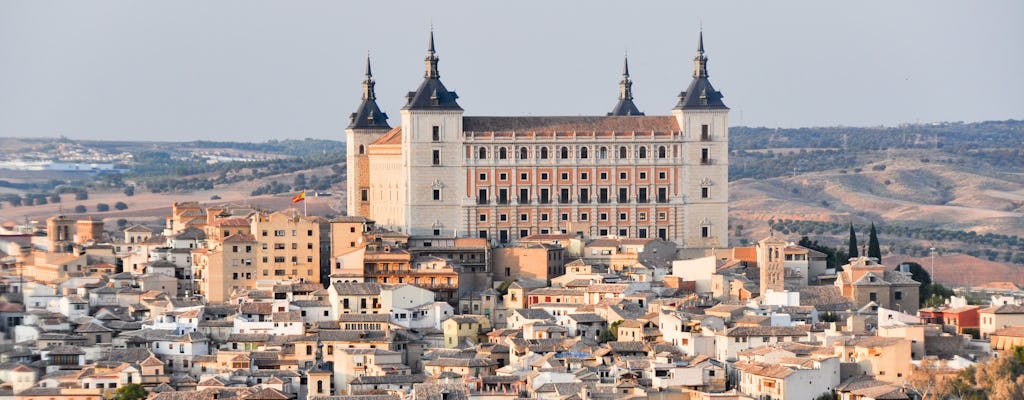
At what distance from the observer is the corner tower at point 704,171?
87688 millimetres

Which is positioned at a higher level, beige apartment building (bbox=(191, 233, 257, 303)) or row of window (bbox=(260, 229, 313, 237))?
row of window (bbox=(260, 229, 313, 237))

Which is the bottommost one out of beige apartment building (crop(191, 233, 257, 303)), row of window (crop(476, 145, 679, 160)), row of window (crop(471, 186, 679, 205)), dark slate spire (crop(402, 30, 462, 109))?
beige apartment building (crop(191, 233, 257, 303))

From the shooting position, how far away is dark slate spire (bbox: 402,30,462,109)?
285ft

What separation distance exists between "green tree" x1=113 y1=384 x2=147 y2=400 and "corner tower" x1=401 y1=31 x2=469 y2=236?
24.4m

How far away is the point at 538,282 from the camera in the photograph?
78.9 meters

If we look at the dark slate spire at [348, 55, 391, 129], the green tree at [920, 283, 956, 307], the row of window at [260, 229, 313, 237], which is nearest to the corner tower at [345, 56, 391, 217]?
the dark slate spire at [348, 55, 391, 129]

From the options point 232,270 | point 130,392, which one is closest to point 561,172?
point 232,270

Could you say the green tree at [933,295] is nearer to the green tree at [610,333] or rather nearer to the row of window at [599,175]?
the row of window at [599,175]

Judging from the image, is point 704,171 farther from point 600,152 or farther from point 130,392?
point 130,392

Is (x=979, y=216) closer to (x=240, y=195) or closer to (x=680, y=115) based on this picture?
(x=240, y=195)

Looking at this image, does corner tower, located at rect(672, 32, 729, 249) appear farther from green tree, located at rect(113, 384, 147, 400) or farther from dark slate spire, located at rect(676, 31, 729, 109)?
green tree, located at rect(113, 384, 147, 400)

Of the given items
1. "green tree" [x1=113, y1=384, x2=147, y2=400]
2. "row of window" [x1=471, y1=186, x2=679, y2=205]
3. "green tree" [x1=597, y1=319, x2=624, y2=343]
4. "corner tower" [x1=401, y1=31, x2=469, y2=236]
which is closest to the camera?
"green tree" [x1=113, y1=384, x2=147, y2=400]

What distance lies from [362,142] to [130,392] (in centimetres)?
3481

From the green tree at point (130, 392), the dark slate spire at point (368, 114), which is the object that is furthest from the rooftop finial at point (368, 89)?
the green tree at point (130, 392)
